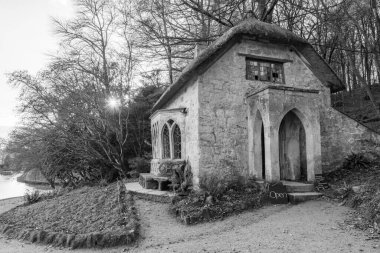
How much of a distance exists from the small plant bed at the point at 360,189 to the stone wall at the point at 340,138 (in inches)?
12.1

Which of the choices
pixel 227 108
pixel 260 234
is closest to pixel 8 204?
pixel 227 108

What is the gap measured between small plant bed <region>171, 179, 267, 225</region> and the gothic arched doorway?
5.60 ft

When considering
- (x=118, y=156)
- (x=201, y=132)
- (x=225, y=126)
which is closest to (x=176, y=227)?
(x=201, y=132)

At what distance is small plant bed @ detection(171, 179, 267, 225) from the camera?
18.9 ft

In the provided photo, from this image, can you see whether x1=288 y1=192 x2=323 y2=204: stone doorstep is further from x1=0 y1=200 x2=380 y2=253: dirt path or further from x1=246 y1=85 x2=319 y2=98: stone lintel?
x1=246 y1=85 x2=319 y2=98: stone lintel

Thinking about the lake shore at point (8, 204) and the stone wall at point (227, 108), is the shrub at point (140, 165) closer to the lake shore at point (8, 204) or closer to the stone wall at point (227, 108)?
the lake shore at point (8, 204)

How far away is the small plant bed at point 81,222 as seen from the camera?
503 centimetres

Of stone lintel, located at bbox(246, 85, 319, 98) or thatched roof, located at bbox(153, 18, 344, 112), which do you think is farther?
thatched roof, located at bbox(153, 18, 344, 112)

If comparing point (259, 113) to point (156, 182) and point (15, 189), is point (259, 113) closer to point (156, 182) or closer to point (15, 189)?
point (156, 182)

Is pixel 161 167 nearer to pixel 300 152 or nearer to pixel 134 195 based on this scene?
pixel 134 195

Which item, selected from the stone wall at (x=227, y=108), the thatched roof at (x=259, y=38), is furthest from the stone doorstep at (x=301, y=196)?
the thatched roof at (x=259, y=38)

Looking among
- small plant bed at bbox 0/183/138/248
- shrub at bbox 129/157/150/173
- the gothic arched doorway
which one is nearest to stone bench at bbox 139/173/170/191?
small plant bed at bbox 0/183/138/248

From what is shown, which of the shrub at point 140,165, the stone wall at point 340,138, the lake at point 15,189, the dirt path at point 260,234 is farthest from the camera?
the lake at point 15,189

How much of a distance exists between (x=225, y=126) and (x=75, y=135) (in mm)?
8680
